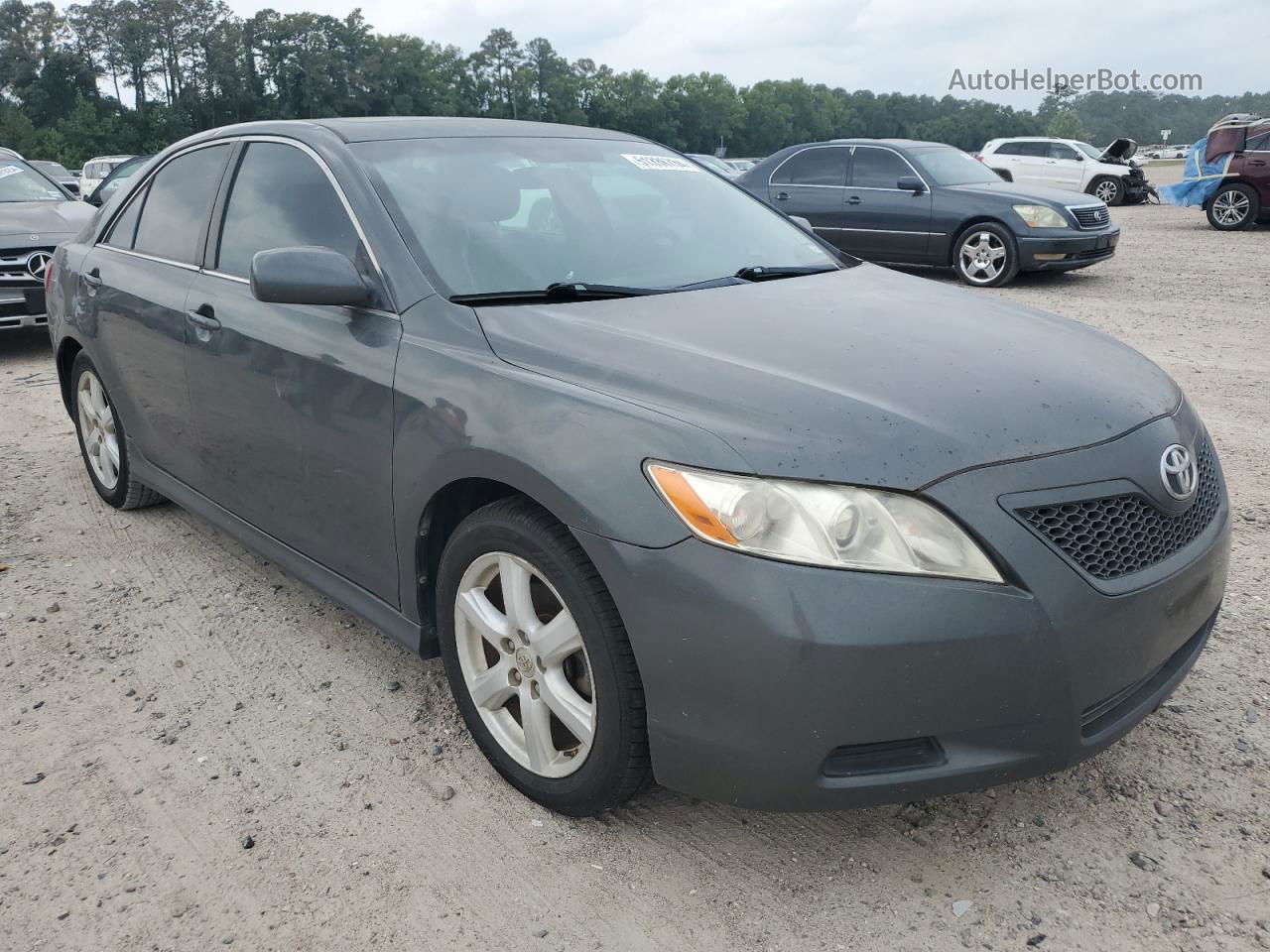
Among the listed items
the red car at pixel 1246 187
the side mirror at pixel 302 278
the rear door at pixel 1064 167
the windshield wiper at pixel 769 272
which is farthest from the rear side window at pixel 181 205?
the rear door at pixel 1064 167

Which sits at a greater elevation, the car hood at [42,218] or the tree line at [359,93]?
the tree line at [359,93]

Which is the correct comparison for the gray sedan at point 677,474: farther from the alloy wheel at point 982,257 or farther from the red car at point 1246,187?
the red car at point 1246,187

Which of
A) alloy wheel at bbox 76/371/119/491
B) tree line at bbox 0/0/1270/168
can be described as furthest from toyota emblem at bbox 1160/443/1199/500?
tree line at bbox 0/0/1270/168

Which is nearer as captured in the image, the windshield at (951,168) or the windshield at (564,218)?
the windshield at (564,218)

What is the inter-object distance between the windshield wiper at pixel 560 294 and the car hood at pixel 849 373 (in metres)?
0.05

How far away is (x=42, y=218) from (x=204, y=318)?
20.3 ft

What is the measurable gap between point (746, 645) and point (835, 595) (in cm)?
19

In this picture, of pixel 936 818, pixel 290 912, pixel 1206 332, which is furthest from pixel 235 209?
pixel 1206 332

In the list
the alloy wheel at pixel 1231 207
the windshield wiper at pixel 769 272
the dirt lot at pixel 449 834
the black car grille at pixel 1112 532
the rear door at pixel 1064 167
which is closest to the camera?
the black car grille at pixel 1112 532

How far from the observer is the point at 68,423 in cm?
626

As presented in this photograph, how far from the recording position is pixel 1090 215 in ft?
36.2

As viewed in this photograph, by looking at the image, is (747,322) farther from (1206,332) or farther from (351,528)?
(1206,332)

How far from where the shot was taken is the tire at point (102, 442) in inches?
174

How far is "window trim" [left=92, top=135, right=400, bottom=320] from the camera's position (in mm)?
2809
